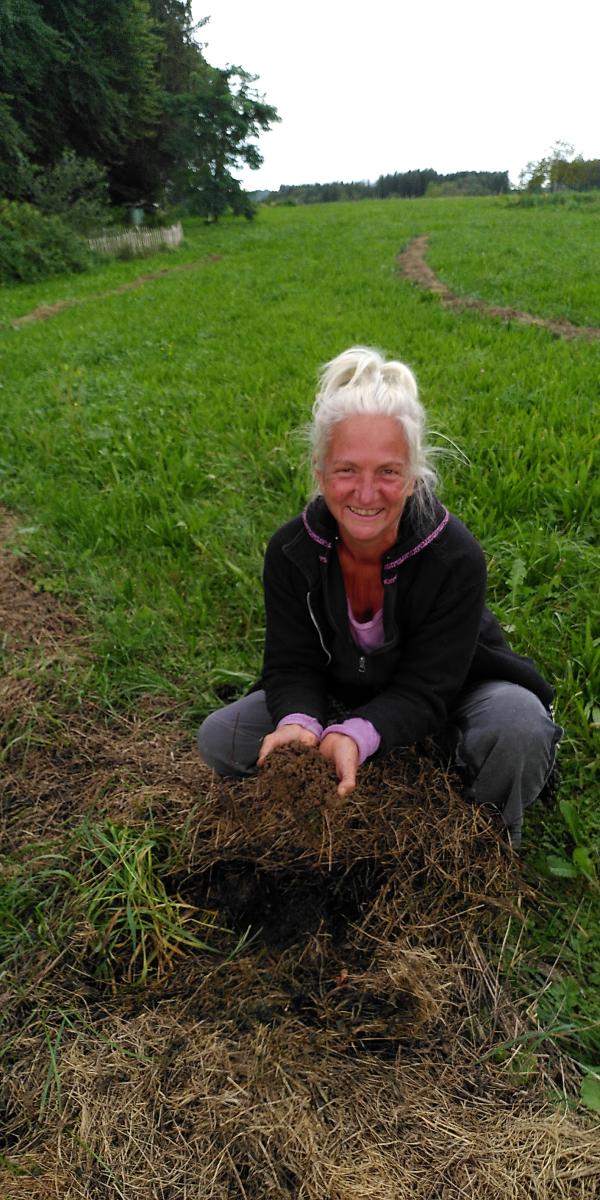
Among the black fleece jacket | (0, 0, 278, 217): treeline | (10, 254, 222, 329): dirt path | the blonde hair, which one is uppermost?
(0, 0, 278, 217): treeline

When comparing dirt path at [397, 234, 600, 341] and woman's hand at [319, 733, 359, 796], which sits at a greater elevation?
dirt path at [397, 234, 600, 341]

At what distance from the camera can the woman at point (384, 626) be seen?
166cm

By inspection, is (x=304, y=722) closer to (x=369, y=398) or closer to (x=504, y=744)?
(x=504, y=744)

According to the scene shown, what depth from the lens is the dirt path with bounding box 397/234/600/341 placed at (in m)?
6.57

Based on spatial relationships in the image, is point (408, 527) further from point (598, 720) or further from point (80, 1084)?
point (80, 1084)

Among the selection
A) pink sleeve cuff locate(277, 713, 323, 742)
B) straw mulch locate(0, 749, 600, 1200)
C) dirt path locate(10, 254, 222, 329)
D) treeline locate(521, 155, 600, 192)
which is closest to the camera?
straw mulch locate(0, 749, 600, 1200)

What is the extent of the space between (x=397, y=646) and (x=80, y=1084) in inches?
49.2

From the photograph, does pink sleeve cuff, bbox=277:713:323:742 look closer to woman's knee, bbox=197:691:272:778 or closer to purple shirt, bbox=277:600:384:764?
purple shirt, bbox=277:600:384:764

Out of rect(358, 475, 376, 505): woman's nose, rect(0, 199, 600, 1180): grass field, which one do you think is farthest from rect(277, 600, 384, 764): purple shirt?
rect(0, 199, 600, 1180): grass field

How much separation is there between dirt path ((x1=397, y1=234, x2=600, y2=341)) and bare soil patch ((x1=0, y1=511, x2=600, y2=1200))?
573cm

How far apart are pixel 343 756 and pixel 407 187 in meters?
79.8

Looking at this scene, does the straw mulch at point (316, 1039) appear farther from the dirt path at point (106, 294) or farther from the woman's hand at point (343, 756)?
the dirt path at point (106, 294)

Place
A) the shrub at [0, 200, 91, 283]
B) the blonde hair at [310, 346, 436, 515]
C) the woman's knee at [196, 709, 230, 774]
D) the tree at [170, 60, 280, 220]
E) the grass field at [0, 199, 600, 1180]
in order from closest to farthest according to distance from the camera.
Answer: the blonde hair at [310, 346, 436, 515] < the woman's knee at [196, 709, 230, 774] < the grass field at [0, 199, 600, 1180] < the shrub at [0, 200, 91, 283] < the tree at [170, 60, 280, 220]

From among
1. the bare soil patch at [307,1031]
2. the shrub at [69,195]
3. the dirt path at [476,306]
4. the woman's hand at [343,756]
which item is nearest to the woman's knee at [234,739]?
the bare soil patch at [307,1031]
